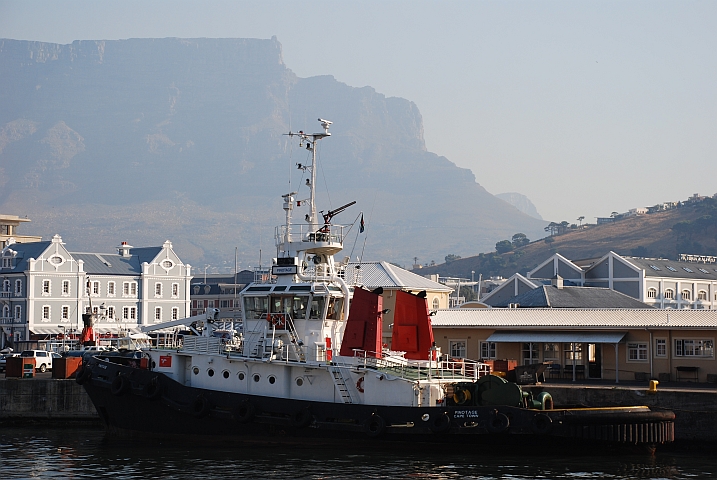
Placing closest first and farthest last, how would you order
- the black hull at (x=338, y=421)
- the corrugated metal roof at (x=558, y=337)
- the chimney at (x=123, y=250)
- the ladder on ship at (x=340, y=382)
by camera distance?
the black hull at (x=338, y=421), the ladder on ship at (x=340, y=382), the corrugated metal roof at (x=558, y=337), the chimney at (x=123, y=250)

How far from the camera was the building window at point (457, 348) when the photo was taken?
44.5 metres

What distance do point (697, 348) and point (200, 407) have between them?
1994 centimetres

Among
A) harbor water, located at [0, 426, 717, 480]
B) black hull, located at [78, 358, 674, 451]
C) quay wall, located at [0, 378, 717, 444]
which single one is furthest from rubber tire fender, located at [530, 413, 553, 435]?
quay wall, located at [0, 378, 717, 444]

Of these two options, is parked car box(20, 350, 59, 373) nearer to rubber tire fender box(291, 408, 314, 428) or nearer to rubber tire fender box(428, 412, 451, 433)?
rubber tire fender box(291, 408, 314, 428)

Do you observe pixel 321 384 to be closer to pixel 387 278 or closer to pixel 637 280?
pixel 387 278

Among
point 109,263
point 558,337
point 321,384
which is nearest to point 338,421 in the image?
point 321,384

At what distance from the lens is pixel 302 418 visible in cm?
2850

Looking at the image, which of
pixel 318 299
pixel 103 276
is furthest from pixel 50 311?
pixel 318 299

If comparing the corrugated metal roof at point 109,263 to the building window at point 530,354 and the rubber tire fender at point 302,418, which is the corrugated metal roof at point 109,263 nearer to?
the building window at point 530,354

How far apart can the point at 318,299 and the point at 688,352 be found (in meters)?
16.8

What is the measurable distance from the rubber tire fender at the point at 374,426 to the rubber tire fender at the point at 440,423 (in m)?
1.29

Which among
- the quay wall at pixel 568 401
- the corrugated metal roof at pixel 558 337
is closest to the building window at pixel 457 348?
the corrugated metal roof at pixel 558 337

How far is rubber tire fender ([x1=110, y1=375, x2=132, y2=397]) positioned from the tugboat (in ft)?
0.10

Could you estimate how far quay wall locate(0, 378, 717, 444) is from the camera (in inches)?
A: 1187
